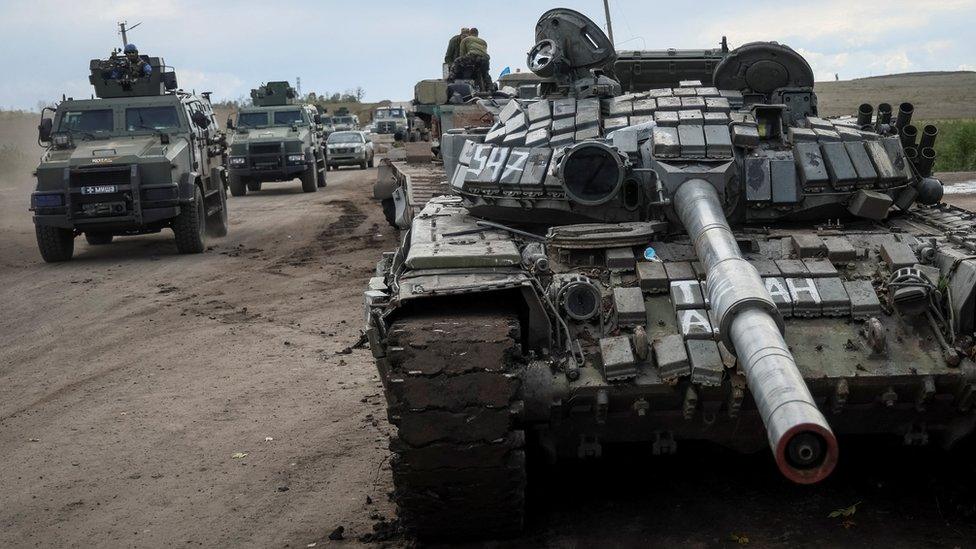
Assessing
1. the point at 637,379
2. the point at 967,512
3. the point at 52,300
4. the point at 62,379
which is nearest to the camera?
the point at 637,379

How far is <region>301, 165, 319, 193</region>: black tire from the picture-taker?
31.0 metres

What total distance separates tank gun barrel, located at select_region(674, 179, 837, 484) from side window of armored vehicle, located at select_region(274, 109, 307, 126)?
2535 centimetres

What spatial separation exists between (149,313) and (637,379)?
31.2 ft

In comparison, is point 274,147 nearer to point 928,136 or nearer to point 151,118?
point 151,118

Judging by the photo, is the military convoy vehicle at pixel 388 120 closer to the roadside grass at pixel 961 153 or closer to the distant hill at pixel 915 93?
the distant hill at pixel 915 93

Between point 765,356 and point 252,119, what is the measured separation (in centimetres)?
2788

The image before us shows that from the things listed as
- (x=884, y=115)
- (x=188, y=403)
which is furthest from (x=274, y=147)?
(x=884, y=115)

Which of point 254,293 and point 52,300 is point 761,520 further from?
point 52,300

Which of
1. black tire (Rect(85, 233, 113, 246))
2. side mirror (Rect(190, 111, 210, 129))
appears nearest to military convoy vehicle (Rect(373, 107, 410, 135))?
black tire (Rect(85, 233, 113, 246))

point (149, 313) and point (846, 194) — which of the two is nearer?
point (846, 194)

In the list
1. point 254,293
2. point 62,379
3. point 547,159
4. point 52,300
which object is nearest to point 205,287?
point 254,293

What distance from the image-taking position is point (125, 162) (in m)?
18.1

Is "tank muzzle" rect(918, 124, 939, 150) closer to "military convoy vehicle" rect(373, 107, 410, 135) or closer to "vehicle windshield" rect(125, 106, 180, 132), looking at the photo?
"vehicle windshield" rect(125, 106, 180, 132)

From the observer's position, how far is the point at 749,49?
9.35 m
